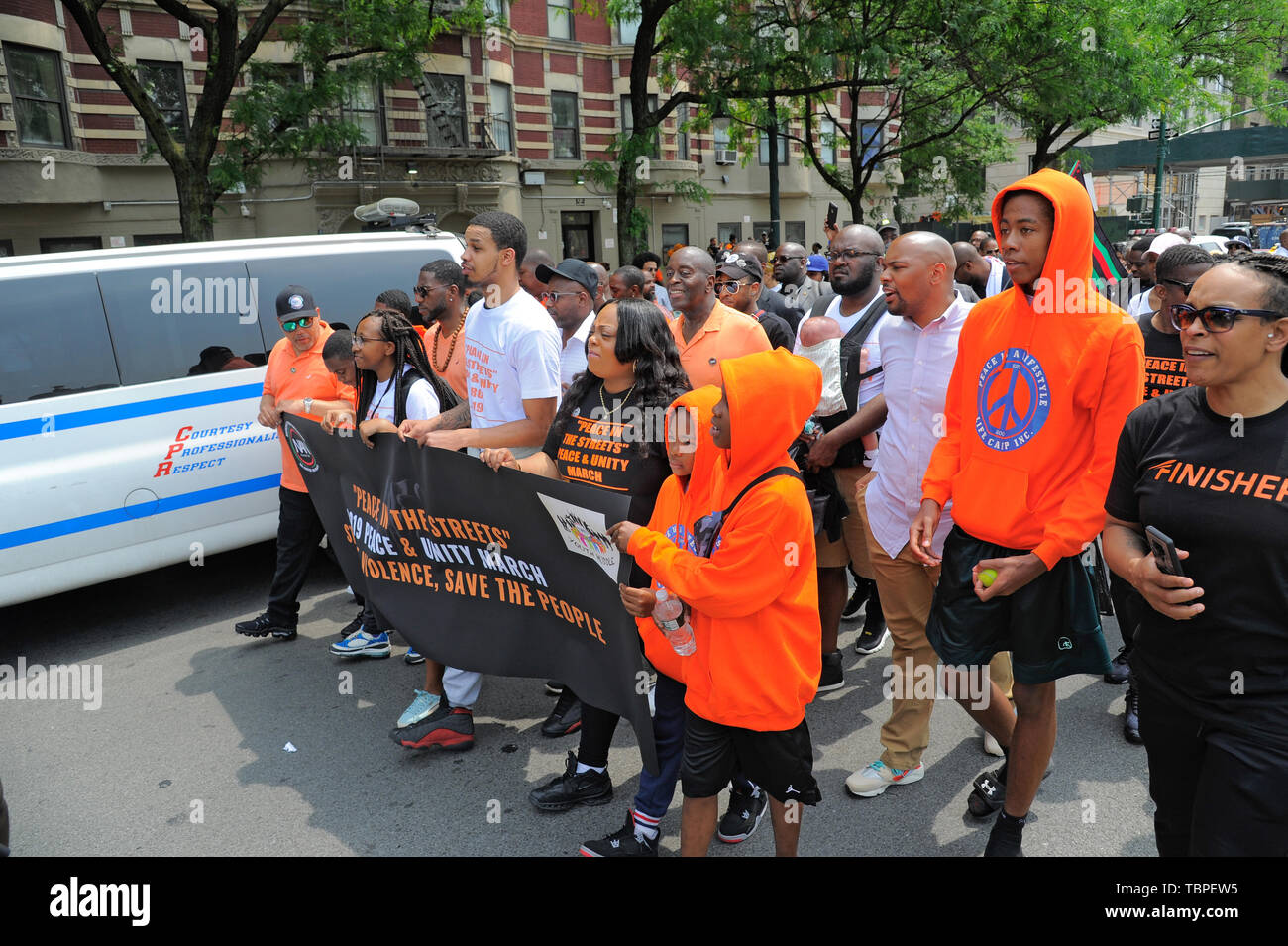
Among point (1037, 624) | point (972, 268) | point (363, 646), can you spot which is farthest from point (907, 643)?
point (972, 268)

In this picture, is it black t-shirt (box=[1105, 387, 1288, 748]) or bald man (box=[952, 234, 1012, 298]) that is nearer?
black t-shirt (box=[1105, 387, 1288, 748])

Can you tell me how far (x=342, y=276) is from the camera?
6.78 m

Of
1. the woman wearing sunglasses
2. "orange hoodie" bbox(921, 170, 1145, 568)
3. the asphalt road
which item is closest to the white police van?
the asphalt road

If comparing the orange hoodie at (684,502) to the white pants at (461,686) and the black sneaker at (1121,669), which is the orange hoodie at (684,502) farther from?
the black sneaker at (1121,669)

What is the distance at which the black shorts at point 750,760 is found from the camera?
9.27 feet

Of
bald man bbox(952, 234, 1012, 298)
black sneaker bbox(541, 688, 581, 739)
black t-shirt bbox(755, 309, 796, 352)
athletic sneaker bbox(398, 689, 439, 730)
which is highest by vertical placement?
bald man bbox(952, 234, 1012, 298)

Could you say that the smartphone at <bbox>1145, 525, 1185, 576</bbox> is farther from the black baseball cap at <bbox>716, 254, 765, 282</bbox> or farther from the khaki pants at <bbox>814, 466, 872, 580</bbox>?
the black baseball cap at <bbox>716, 254, 765, 282</bbox>

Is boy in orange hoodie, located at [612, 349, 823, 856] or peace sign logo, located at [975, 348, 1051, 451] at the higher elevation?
peace sign logo, located at [975, 348, 1051, 451]

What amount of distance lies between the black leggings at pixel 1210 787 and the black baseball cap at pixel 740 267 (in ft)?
12.7

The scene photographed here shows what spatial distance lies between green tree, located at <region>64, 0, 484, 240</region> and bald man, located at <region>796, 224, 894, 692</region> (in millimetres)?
10189

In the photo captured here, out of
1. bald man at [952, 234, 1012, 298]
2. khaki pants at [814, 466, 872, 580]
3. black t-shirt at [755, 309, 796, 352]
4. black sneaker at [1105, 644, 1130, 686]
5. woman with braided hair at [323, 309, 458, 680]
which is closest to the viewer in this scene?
woman with braided hair at [323, 309, 458, 680]

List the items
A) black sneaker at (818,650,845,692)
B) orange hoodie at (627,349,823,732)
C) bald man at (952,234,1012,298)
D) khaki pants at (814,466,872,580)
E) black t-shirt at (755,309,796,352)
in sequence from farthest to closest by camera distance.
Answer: bald man at (952,234,1012,298) < black t-shirt at (755,309,796,352) < black sneaker at (818,650,845,692) < khaki pants at (814,466,872,580) < orange hoodie at (627,349,823,732)

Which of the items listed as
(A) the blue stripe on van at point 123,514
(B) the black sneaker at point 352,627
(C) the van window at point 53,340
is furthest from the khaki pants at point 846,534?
(C) the van window at point 53,340

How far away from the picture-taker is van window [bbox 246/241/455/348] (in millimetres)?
6355
